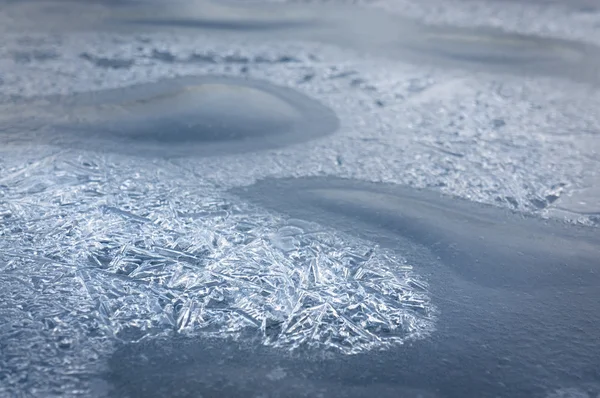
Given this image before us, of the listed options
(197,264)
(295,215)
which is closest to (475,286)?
(295,215)

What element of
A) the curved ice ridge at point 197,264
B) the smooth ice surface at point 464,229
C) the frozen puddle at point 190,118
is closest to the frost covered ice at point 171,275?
the curved ice ridge at point 197,264

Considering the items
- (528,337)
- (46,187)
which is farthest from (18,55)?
(528,337)

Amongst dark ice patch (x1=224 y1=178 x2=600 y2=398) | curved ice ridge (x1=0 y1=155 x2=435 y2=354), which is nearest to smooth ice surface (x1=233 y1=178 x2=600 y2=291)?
dark ice patch (x1=224 y1=178 x2=600 y2=398)

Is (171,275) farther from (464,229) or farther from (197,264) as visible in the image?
(464,229)

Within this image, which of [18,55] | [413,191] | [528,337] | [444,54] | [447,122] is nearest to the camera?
[528,337]

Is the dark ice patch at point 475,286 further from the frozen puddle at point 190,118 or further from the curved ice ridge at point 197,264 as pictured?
the frozen puddle at point 190,118

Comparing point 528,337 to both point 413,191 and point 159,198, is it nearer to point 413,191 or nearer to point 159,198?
point 413,191
